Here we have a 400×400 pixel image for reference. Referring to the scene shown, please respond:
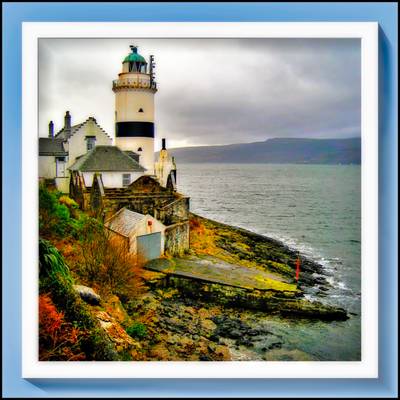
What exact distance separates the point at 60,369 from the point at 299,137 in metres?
2.91

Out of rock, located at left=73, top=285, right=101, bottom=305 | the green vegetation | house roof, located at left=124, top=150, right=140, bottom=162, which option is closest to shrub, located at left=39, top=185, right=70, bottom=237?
the green vegetation

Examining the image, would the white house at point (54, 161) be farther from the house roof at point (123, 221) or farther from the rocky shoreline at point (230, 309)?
the rocky shoreline at point (230, 309)

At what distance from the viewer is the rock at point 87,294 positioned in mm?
4691

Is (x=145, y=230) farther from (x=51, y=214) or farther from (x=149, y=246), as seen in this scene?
(x=51, y=214)

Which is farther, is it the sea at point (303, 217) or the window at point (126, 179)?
→ the window at point (126, 179)

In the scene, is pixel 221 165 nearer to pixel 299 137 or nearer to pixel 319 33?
pixel 299 137

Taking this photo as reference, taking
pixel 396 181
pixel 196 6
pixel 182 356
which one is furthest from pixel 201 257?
pixel 196 6

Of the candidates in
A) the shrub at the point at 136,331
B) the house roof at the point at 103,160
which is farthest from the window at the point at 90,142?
the shrub at the point at 136,331

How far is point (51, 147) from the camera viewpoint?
15.6ft

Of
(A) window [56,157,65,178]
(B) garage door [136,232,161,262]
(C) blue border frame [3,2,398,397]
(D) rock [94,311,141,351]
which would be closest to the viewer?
(C) blue border frame [3,2,398,397]

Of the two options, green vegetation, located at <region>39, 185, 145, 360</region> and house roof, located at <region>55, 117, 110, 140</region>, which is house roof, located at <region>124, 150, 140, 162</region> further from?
green vegetation, located at <region>39, 185, 145, 360</region>

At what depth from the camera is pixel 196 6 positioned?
4.36 metres

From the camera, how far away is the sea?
4.61 m

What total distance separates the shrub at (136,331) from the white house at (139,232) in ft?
2.06
